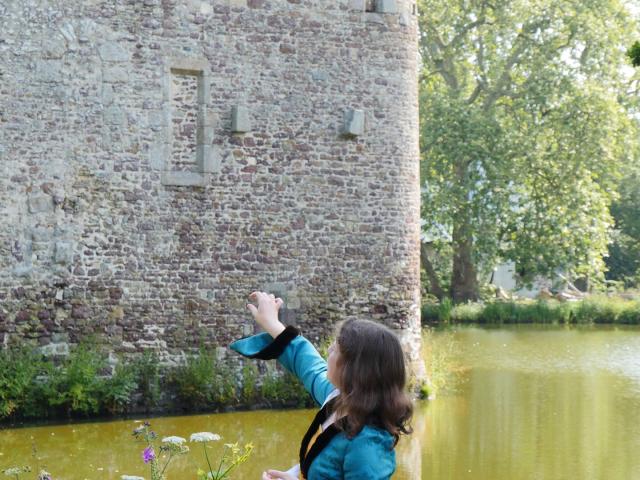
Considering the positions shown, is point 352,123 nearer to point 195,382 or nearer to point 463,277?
point 195,382

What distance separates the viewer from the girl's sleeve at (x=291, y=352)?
136 inches

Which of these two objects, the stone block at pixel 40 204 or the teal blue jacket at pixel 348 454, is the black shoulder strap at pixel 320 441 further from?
the stone block at pixel 40 204

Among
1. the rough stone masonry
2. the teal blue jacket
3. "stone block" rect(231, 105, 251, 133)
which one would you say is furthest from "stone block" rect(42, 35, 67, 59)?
the teal blue jacket

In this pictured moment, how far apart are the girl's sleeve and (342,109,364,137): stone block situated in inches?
327

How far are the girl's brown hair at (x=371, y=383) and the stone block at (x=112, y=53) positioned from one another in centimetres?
838

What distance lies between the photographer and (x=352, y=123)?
11.7 metres

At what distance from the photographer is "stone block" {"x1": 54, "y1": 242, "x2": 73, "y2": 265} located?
1068 cm

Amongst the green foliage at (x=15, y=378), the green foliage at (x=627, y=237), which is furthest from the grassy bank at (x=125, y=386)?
the green foliage at (x=627, y=237)

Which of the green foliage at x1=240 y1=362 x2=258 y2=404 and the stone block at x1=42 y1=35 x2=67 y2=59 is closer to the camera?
the stone block at x1=42 y1=35 x2=67 y2=59

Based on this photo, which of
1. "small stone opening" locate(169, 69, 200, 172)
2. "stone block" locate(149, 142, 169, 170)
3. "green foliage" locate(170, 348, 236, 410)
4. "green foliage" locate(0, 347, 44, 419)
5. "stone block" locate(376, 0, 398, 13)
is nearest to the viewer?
"green foliage" locate(0, 347, 44, 419)

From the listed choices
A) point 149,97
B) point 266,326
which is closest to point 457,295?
point 149,97

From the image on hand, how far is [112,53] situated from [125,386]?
134 inches

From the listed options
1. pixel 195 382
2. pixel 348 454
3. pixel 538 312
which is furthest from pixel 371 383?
pixel 538 312

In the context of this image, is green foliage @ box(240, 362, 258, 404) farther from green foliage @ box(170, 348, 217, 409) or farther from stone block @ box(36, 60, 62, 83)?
stone block @ box(36, 60, 62, 83)
